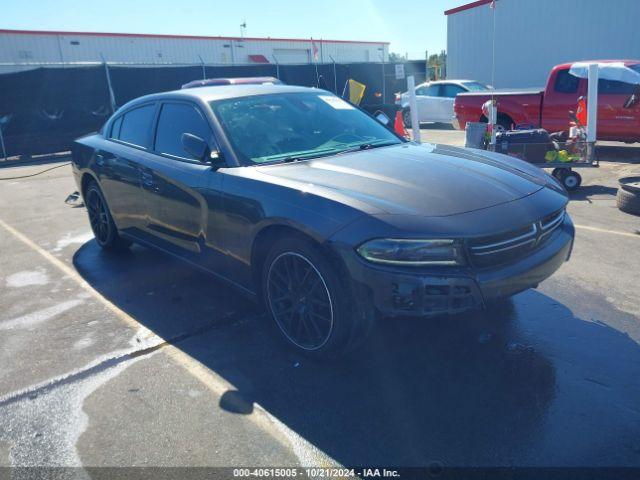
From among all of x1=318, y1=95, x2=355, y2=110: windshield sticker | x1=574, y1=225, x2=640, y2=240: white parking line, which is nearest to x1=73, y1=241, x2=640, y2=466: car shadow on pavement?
x1=318, y1=95, x2=355, y2=110: windshield sticker

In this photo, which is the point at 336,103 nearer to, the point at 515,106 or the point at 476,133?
the point at 476,133

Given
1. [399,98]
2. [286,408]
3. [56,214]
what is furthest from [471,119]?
[286,408]

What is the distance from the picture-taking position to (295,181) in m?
3.34

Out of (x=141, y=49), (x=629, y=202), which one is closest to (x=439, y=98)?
(x=629, y=202)

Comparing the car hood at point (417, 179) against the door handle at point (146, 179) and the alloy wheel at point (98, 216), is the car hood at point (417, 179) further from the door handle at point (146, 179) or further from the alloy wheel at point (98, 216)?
the alloy wheel at point (98, 216)

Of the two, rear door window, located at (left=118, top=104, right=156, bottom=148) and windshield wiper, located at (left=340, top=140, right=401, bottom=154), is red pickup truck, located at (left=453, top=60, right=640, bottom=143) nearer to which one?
windshield wiper, located at (left=340, top=140, right=401, bottom=154)

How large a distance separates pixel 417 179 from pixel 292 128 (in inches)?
48.4

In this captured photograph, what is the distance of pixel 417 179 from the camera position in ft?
11.0

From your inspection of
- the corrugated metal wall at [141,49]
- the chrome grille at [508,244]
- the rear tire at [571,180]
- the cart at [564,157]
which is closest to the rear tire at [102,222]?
the chrome grille at [508,244]

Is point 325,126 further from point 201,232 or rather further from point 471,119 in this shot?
point 471,119

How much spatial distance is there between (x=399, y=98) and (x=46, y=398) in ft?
59.8

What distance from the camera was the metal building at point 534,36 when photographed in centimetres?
1891

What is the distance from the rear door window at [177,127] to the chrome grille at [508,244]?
212cm

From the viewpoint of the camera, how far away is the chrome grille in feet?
9.47
